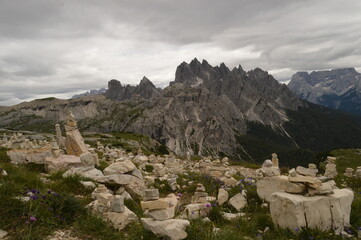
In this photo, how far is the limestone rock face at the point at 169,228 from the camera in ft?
20.7

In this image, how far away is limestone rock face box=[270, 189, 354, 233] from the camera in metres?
6.97

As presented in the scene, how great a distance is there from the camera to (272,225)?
25.2ft

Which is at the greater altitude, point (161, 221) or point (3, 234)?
point (3, 234)

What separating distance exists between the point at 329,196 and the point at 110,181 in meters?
9.01

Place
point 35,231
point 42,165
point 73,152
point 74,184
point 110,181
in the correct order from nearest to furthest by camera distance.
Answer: point 35,231, point 74,184, point 110,181, point 42,165, point 73,152

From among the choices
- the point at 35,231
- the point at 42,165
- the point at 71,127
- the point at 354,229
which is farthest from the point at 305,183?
the point at 71,127

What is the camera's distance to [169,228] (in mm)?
6387

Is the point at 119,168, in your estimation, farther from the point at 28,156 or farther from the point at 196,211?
the point at 28,156

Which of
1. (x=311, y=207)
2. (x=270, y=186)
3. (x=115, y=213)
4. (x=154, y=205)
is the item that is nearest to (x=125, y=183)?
(x=115, y=213)

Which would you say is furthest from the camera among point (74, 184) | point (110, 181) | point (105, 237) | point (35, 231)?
point (110, 181)

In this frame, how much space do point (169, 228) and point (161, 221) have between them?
475mm

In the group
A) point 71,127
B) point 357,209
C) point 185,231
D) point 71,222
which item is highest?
point 71,127

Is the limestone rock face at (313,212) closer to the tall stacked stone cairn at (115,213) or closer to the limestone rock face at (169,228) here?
the limestone rock face at (169,228)

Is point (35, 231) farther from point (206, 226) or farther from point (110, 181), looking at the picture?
point (110, 181)
